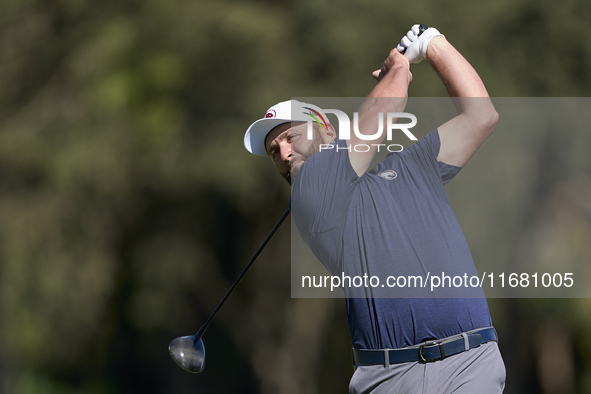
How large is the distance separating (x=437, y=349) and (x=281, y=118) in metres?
1.05

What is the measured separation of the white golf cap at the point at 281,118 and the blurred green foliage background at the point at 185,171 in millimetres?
3007

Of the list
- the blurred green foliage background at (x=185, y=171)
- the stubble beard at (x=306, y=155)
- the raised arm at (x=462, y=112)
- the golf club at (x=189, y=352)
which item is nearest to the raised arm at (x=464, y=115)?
the raised arm at (x=462, y=112)

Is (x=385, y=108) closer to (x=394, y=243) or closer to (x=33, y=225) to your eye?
(x=394, y=243)

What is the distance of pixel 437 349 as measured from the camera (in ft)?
5.70

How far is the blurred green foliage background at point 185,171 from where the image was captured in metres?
5.63

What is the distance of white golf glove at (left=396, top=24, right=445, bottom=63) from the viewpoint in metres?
2.09

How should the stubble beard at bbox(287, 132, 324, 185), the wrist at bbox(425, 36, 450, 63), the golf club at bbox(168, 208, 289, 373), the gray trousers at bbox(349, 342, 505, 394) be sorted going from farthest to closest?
the golf club at bbox(168, 208, 289, 373), the stubble beard at bbox(287, 132, 324, 185), the wrist at bbox(425, 36, 450, 63), the gray trousers at bbox(349, 342, 505, 394)

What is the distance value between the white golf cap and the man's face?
0.07ft

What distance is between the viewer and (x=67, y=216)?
627 centimetres

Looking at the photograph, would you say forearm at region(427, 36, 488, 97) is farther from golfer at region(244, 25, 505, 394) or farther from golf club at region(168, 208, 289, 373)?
golf club at region(168, 208, 289, 373)

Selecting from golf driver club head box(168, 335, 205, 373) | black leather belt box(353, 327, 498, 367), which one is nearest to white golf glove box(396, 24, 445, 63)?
black leather belt box(353, 327, 498, 367)

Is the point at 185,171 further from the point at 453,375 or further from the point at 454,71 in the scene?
the point at 453,375

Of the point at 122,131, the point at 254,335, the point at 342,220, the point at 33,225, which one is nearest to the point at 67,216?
the point at 33,225

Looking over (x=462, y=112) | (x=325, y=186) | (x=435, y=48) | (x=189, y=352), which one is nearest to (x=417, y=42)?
(x=435, y=48)
